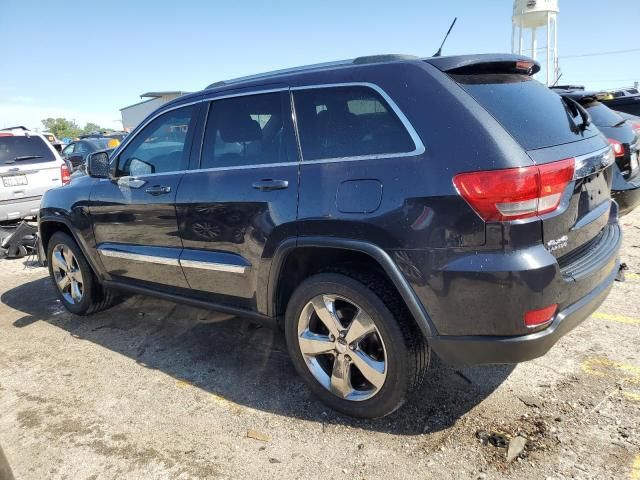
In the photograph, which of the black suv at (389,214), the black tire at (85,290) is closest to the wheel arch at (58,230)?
the black tire at (85,290)

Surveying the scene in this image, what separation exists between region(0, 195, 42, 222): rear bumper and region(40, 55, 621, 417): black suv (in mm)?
5984

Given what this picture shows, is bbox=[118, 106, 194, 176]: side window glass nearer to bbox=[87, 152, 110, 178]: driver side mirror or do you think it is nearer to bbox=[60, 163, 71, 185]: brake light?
bbox=[87, 152, 110, 178]: driver side mirror

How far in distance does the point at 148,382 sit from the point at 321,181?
6.34 feet

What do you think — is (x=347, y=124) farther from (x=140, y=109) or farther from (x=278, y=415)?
(x=140, y=109)

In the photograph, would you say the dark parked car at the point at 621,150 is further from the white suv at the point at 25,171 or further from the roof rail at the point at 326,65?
the white suv at the point at 25,171

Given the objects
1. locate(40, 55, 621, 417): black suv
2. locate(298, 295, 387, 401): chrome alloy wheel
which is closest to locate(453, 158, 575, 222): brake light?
locate(40, 55, 621, 417): black suv

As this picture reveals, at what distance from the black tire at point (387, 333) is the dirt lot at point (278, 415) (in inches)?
6.7

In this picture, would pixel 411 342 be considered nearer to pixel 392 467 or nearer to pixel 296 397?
pixel 392 467

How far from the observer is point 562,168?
7.38 ft

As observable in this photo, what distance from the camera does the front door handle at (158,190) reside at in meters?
3.46

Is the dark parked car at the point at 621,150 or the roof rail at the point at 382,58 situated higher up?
the roof rail at the point at 382,58

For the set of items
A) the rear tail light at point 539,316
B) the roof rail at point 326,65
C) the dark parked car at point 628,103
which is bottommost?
the rear tail light at point 539,316

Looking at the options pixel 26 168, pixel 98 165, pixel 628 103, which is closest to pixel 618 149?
pixel 628 103

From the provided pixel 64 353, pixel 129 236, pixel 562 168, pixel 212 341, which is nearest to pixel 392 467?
pixel 562 168
